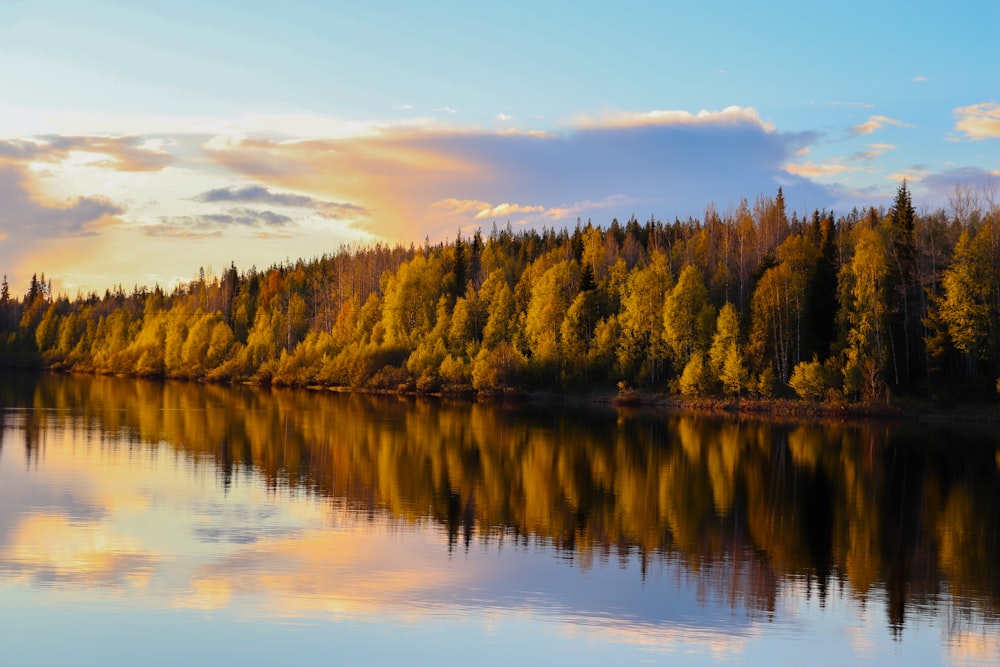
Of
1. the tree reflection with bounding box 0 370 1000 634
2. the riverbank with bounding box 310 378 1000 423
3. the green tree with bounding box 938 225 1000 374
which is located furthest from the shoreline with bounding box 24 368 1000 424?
the tree reflection with bounding box 0 370 1000 634

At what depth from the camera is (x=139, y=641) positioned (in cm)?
1549

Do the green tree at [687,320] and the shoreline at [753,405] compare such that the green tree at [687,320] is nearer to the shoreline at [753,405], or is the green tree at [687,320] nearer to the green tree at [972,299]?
the shoreline at [753,405]

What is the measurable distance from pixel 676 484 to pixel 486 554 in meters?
14.4

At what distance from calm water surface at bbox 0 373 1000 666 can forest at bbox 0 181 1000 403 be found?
99.6 ft

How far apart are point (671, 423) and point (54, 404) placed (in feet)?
154

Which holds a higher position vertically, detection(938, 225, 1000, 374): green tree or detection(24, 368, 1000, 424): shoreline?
detection(938, 225, 1000, 374): green tree

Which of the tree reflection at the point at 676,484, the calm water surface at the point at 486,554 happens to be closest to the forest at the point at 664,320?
the tree reflection at the point at 676,484

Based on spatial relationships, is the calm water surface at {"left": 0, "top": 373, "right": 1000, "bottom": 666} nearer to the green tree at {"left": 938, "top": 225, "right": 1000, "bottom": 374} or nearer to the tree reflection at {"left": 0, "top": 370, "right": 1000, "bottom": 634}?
the tree reflection at {"left": 0, "top": 370, "right": 1000, "bottom": 634}

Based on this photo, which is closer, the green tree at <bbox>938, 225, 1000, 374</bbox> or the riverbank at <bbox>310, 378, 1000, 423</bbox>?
the riverbank at <bbox>310, 378, 1000, 423</bbox>

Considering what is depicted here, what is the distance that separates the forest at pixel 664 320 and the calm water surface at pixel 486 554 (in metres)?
30.4

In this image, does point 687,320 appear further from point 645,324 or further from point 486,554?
point 486,554

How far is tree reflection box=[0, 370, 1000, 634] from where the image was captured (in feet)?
72.8

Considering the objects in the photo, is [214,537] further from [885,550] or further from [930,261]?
[930,261]

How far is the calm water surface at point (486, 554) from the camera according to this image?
15.9 meters
